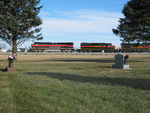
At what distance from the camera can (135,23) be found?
3625 cm

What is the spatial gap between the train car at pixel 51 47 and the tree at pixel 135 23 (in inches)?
2716

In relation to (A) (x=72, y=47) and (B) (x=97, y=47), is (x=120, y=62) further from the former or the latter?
(A) (x=72, y=47)

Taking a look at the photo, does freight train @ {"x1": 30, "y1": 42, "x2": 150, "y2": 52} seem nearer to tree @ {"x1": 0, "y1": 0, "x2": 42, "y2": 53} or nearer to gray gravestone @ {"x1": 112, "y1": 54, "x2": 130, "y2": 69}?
tree @ {"x1": 0, "y1": 0, "x2": 42, "y2": 53}

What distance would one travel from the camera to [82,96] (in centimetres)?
820

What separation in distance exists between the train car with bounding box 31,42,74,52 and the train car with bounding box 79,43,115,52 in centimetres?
607

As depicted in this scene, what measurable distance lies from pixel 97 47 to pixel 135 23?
2872 inches

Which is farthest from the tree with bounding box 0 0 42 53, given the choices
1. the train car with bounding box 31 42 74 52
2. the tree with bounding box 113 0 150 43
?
the train car with bounding box 31 42 74 52

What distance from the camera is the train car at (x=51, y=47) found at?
105 meters

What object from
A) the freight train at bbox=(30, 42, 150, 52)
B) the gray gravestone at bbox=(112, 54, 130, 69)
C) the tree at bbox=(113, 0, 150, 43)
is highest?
the tree at bbox=(113, 0, 150, 43)

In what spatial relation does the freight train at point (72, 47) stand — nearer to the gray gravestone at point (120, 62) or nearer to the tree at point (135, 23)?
the tree at point (135, 23)

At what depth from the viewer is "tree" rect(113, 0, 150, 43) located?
3444 centimetres

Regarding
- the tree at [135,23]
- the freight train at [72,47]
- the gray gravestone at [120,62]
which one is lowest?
the gray gravestone at [120,62]

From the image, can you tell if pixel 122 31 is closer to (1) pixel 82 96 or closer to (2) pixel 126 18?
(2) pixel 126 18

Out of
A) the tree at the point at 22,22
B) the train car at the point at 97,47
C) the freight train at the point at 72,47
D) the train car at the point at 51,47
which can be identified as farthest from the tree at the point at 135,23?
the train car at the point at 97,47
